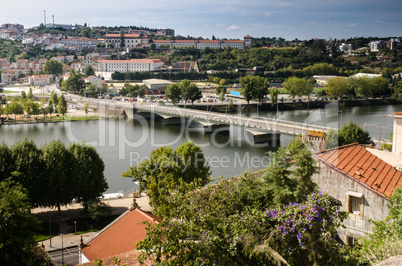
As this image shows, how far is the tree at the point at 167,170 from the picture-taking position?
27.1 feet

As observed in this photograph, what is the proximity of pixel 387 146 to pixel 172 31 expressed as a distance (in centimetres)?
10435

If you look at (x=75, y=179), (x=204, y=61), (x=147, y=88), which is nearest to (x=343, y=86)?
(x=147, y=88)

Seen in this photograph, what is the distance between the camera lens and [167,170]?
9.00 m

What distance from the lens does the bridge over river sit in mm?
18069

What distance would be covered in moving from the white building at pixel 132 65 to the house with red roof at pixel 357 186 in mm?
51827

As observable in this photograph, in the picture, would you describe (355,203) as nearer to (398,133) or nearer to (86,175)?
(398,133)

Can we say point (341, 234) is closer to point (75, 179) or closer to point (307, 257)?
point (307, 257)

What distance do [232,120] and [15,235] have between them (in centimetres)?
1838

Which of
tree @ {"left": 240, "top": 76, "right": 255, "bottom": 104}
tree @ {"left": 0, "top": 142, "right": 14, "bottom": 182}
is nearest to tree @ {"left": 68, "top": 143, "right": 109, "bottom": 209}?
tree @ {"left": 0, "top": 142, "right": 14, "bottom": 182}

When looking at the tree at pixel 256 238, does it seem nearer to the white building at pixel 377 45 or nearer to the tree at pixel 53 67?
the tree at pixel 53 67

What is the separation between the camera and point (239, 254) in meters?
3.46

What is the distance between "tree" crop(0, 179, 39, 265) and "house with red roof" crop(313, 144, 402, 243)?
3.52 metres

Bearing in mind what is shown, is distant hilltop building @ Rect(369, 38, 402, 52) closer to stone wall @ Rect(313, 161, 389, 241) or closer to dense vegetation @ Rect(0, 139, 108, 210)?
dense vegetation @ Rect(0, 139, 108, 210)

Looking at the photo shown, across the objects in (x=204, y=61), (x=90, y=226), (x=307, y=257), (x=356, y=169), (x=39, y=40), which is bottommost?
(x=90, y=226)
